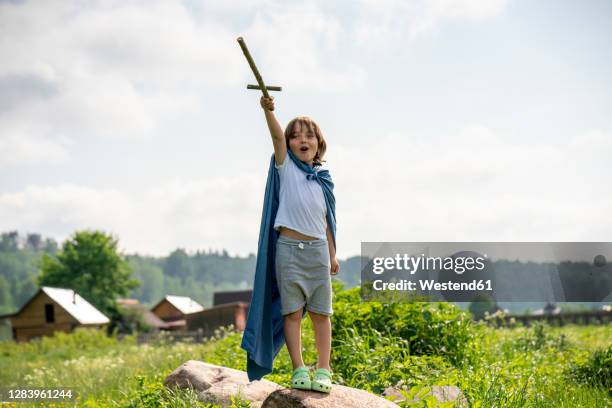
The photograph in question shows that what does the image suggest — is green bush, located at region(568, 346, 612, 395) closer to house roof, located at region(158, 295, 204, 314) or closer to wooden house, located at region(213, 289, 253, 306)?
house roof, located at region(158, 295, 204, 314)

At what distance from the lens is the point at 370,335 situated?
732cm

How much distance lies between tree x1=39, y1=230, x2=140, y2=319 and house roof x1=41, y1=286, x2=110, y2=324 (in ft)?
27.7

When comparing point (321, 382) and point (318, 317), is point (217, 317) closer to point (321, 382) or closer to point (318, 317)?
point (318, 317)

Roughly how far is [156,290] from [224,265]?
28.6 meters

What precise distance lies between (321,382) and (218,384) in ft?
5.13

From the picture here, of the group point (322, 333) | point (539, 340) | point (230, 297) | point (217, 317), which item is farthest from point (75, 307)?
point (322, 333)

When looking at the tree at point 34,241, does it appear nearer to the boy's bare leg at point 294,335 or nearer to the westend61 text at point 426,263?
the westend61 text at point 426,263

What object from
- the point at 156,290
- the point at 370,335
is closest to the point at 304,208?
the point at 370,335

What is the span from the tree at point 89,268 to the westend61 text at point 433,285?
123ft

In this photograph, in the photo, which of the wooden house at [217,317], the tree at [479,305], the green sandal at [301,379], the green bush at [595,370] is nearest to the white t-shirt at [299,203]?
the green sandal at [301,379]

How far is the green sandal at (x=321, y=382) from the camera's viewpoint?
181 inches

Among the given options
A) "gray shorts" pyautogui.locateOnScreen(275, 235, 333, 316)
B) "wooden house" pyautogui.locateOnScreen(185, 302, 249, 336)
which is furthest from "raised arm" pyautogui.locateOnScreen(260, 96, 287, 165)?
"wooden house" pyautogui.locateOnScreen(185, 302, 249, 336)

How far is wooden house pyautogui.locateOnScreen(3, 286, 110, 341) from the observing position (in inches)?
1323

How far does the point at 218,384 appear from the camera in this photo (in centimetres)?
584
